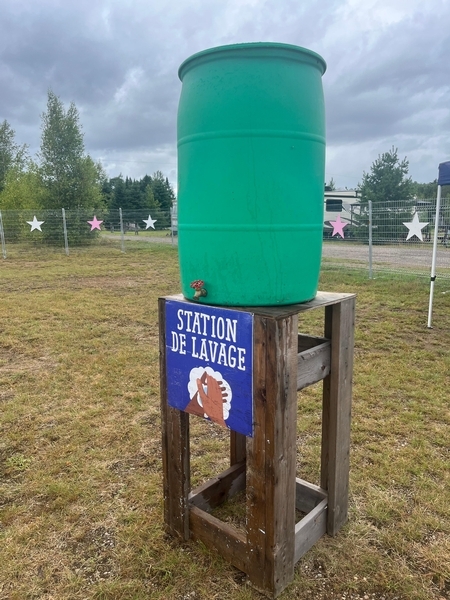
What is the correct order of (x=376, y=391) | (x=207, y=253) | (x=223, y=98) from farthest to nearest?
(x=376, y=391) < (x=207, y=253) < (x=223, y=98)

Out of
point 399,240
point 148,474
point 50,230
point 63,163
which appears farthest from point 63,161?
point 148,474

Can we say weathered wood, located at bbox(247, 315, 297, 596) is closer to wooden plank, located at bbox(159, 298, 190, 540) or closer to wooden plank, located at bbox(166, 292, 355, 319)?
wooden plank, located at bbox(166, 292, 355, 319)

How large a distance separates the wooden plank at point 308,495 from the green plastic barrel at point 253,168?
991mm

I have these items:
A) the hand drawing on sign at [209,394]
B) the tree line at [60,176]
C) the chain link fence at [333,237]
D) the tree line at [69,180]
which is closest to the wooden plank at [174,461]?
the hand drawing on sign at [209,394]

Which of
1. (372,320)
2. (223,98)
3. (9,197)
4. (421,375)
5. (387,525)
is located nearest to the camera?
(223,98)

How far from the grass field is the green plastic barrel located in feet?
3.62

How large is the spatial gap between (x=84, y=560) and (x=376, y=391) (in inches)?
91.7

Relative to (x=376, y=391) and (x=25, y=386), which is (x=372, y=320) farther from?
(x=25, y=386)

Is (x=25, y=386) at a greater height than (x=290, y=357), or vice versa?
(x=290, y=357)

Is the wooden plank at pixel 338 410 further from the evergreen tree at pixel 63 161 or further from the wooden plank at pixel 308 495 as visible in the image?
the evergreen tree at pixel 63 161

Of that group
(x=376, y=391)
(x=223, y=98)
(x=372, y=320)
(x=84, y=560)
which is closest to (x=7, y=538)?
(x=84, y=560)

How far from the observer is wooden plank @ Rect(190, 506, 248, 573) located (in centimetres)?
166

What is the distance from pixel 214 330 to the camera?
154 centimetres

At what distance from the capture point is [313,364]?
1.67 metres
